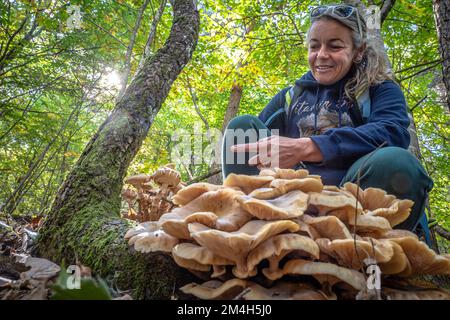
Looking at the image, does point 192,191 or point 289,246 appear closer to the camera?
point 289,246

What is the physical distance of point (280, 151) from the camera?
7.43ft

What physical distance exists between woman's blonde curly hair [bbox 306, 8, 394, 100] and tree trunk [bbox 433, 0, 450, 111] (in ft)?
4.59

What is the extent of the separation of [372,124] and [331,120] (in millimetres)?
585

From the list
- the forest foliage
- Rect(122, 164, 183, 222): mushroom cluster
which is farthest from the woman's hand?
the forest foliage

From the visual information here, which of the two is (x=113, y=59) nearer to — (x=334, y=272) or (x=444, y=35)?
(x=444, y=35)

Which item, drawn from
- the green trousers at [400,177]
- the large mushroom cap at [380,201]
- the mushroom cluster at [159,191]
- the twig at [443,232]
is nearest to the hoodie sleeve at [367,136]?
the green trousers at [400,177]

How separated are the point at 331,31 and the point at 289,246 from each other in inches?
97.6

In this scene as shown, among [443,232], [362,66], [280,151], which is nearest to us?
[280,151]

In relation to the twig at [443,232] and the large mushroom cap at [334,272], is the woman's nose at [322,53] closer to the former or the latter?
the large mushroom cap at [334,272]

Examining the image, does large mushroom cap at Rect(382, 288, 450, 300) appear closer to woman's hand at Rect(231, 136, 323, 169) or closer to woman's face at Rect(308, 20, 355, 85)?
woman's hand at Rect(231, 136, 323, 169)

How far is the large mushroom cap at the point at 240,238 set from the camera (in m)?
1.27

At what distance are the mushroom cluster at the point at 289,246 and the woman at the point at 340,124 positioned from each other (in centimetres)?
46

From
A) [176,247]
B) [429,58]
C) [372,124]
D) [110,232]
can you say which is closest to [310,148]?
[372,124]

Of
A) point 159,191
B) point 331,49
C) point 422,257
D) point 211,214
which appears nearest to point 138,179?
point 159,191
